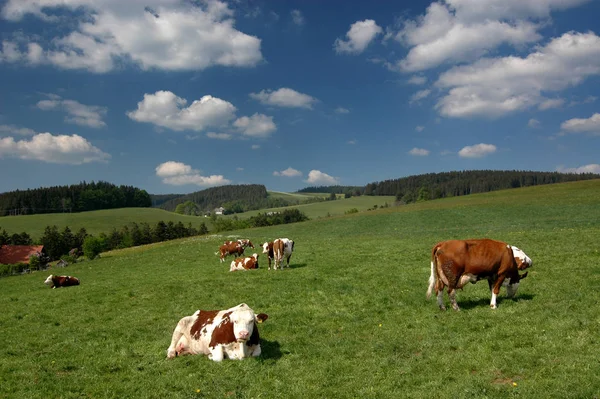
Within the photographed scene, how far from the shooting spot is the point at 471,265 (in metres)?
12.5

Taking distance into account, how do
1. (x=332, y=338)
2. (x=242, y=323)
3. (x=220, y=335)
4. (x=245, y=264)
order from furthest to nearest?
(x=245, y=264)
(x=332, y=338)
(x=220, y=335)
(x=242, y=323)

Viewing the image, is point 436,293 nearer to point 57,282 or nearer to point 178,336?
point 178,336

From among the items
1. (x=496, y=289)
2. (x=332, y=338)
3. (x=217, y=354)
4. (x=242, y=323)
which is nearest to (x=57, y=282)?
(x=217, y=354)

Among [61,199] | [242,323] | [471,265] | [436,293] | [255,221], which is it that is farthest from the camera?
[61,199]

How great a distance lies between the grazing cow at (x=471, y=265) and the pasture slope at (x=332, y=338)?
78cm

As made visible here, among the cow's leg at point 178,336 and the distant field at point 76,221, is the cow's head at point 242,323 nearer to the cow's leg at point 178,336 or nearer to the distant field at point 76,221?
the cow's leg at point 178,336

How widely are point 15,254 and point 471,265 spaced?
265 feet

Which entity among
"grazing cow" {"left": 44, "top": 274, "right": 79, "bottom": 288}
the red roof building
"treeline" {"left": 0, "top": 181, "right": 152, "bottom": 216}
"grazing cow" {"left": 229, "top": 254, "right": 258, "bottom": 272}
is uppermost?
"treeline" {"left": 0, "top": 181, "right": 152, "bottom": 216}

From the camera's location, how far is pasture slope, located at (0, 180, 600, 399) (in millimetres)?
7879

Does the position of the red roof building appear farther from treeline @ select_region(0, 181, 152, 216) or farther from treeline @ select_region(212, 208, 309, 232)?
treeline @ select_region(0, 181, 152, 216)

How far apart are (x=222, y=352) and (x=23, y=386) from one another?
4.41 meters

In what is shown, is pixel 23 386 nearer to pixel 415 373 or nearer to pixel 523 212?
pixel 415 373

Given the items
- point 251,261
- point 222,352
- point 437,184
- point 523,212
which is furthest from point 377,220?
point 437,184

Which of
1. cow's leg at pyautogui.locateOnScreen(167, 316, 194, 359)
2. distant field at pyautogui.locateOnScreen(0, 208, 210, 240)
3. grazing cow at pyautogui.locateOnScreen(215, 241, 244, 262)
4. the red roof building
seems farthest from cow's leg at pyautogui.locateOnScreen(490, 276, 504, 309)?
distant field at pyautogui.locateOnScreen(0, 208, 210, 240)
